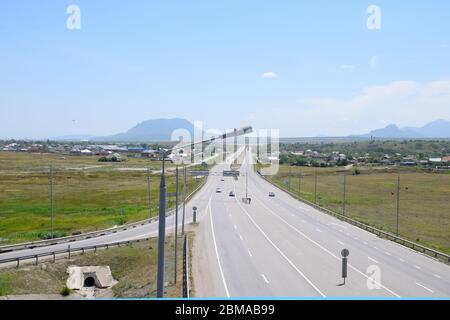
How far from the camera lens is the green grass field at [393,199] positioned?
1807 inches

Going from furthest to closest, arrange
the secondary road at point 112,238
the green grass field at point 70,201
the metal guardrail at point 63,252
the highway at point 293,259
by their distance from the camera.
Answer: the green grass field at point 70,201 < the secondary road at point 112,238 < the metal guardrail at point 63,252 < the highway at point 293,259

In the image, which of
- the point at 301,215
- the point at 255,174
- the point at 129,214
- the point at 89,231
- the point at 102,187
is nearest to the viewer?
the point at 89,231

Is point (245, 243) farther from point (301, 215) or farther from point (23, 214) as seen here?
point (23, 214)

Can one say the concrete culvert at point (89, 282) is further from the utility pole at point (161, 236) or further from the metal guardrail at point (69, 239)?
the utility pole at point (161, 236)

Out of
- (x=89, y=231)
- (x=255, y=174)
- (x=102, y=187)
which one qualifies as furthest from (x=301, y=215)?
(x=255, y=174)

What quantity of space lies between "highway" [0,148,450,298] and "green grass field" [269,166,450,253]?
6180mm

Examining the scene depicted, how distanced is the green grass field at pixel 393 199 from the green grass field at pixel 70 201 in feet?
77.7

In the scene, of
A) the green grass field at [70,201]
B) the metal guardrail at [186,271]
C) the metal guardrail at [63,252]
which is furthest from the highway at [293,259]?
the green grass field at [70,201]

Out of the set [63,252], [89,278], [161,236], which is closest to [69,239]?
[63,252]

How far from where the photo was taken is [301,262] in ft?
93.3

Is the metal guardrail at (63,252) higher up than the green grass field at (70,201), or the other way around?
the metal guardrail at (63,252)

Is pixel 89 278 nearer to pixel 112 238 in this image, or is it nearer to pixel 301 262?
pixel 112 238
